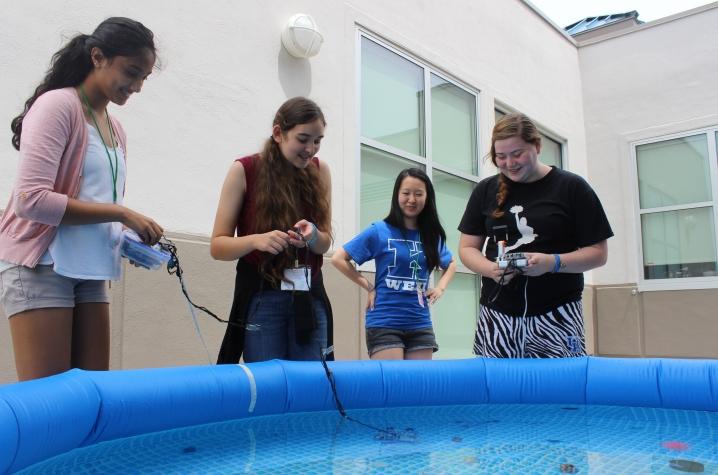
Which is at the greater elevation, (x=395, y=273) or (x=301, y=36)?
(x=301, y=36)

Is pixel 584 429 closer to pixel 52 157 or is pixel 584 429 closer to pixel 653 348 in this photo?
pixel 52 157

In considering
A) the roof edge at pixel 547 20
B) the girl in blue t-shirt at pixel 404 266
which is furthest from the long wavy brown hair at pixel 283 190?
the roof edge at pixel 547 20

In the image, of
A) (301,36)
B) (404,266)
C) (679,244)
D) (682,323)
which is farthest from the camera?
(679,244)

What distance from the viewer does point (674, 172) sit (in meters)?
7.72

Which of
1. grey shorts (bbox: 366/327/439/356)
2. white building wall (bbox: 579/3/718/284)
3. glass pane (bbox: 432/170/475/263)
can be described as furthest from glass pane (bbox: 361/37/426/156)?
white building wall (bbox: 579/3/718/284)

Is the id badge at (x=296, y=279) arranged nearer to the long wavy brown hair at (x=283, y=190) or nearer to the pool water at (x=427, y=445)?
the long wavy brown hair at (x=283, y=190)

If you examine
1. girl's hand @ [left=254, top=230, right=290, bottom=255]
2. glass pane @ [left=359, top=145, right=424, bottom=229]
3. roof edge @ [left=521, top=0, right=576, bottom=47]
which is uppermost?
roof edge @ [left=521, top=0, right=576, bottom=47]

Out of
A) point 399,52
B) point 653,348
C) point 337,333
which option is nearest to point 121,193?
point 337,333

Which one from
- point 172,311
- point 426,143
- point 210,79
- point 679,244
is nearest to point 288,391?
point 172,311

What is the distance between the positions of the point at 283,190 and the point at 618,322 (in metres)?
6.82

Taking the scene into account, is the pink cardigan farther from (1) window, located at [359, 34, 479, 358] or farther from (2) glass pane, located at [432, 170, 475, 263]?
(2) glass pane, located at [432, 170, 475, 263]

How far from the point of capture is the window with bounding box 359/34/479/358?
5160mm

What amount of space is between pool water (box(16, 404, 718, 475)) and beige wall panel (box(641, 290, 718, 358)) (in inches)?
212

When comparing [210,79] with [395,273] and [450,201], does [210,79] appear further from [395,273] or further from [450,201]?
[450,201]
